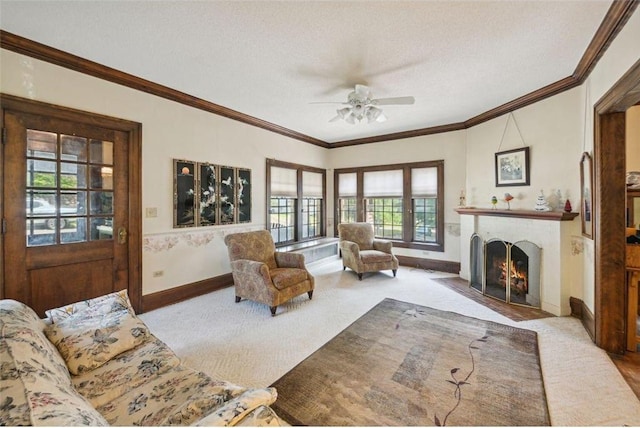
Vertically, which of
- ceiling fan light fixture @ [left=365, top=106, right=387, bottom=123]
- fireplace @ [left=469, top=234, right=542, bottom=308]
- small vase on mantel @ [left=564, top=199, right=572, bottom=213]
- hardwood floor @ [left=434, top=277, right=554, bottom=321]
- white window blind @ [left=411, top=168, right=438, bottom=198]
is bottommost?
hardwood floor @ [left=434, top=277, right=554, bottom=321]

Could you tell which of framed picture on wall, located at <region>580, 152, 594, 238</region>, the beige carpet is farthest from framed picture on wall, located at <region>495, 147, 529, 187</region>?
the beige carpet

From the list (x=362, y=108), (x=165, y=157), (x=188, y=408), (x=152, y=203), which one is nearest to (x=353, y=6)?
(x=362, y=108)

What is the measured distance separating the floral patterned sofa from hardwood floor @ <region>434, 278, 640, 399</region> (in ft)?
9.24

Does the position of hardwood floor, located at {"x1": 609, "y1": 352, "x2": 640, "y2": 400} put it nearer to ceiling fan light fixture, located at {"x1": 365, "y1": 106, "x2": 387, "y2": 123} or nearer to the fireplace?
the fireplace

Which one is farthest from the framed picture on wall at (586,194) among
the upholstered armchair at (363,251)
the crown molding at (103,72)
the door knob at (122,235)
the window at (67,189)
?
the window at (67,189)

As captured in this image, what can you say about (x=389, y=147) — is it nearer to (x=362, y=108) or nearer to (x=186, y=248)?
(x=362, y=108)

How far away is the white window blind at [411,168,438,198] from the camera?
17.3 feet

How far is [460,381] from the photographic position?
2.01m

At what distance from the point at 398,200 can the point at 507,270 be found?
2490mm

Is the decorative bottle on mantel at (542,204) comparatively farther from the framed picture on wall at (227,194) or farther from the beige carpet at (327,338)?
the framed picture on wall at (227,194)

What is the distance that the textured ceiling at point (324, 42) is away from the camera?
2025 millimetres

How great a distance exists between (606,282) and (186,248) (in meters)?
4.65

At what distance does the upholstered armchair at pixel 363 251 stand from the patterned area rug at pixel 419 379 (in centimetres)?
168

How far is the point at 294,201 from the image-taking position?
228 inches
